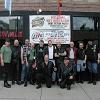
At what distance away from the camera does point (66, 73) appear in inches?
514

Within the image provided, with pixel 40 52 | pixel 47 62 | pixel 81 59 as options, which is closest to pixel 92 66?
pixel 81 59

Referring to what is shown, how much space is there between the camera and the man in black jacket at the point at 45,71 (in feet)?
Result: 43.4

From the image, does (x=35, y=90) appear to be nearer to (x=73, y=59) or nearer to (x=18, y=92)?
(x=18, y=92)

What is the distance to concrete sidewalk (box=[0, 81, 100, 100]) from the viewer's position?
11477 mm

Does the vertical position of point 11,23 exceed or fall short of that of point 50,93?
it exceeds it

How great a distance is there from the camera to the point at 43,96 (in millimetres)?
11734

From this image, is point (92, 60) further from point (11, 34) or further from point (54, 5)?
point (11, 34)

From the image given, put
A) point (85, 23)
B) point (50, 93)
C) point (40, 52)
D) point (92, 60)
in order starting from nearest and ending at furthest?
point (50, 93) < point (40, 52) < point (92, 60) < point (85, 23)

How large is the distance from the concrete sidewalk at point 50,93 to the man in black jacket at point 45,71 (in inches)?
10.9

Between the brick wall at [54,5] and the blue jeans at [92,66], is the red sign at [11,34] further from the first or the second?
the blue jeans at [92,66]

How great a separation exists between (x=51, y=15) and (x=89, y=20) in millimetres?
1589

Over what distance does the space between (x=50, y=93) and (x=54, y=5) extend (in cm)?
396

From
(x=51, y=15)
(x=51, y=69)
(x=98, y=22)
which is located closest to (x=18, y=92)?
(x=51, y=69)

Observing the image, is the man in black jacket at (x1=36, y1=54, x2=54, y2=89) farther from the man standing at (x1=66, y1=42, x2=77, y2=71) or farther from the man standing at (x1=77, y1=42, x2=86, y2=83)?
the man standing at (x1=77, y1=42, x2=86, y2=83)
